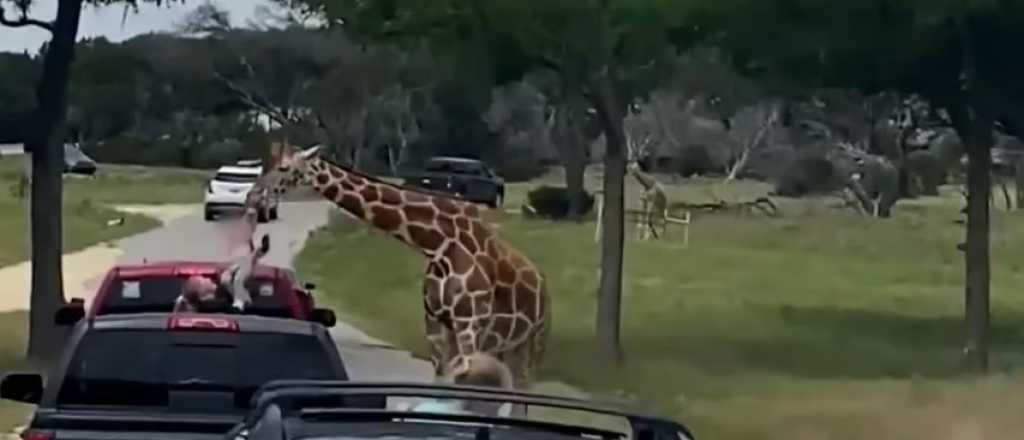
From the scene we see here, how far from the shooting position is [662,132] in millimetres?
76375

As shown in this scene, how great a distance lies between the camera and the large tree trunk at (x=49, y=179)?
23.4m

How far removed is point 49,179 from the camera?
2373 cm

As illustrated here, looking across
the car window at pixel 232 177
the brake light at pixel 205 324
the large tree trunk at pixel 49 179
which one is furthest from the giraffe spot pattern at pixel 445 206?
the car window at pixel 232 177

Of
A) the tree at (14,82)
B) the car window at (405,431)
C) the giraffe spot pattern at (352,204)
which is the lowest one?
the car window at (405,431)

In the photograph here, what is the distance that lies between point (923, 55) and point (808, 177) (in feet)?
162

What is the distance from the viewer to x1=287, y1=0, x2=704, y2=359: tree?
2275 centimetres

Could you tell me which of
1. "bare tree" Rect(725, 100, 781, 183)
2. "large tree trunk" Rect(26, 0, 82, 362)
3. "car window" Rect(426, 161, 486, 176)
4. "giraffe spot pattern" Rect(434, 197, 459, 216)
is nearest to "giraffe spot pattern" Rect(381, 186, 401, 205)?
"giraffe spot pattern" Rect(434, 197, 459, 216)

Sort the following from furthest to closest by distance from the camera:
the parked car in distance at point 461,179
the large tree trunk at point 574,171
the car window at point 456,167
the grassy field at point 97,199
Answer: the car window at point 456,167
the parked car in distance at point 461,179
the large tree trunk at point 574,171
the grassy field at point 97,199

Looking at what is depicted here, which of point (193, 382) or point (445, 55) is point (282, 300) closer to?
point (193, 382)

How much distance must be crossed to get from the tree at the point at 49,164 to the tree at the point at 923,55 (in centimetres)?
639

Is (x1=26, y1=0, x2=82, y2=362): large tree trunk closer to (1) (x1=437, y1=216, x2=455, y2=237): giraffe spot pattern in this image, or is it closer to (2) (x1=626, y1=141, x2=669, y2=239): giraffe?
(1) (x1=437, y1=216, x2=455, y2=237): giraffe spot pattern

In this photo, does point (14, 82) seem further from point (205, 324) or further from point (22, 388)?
point (205, 324)

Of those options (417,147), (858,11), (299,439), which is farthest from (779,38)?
(417,147)

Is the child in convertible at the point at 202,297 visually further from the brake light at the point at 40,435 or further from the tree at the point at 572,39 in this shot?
the tree at the point at 572,39
